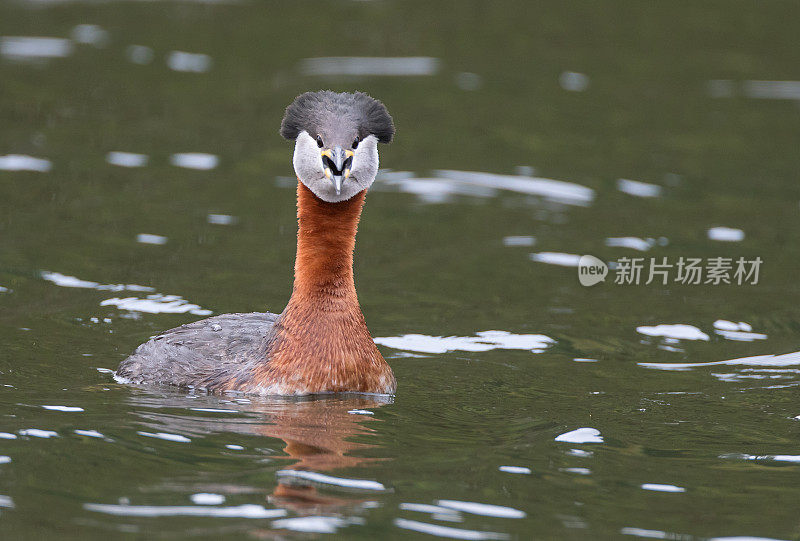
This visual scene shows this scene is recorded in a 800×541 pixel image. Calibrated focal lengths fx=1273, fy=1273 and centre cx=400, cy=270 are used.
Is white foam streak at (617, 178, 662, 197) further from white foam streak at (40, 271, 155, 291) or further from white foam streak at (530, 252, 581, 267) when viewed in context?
white foam streak at (40, 271, 155, 291)

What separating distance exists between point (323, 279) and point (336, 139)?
1.49 meters

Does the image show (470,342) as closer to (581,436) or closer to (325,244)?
(325,244)

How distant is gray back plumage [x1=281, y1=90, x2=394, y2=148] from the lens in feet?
38.0

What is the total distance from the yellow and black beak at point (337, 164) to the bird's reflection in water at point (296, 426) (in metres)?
2.05

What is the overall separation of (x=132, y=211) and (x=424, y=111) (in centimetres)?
754

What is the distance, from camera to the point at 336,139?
11.5m

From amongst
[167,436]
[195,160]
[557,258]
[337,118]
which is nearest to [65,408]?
[167,436]

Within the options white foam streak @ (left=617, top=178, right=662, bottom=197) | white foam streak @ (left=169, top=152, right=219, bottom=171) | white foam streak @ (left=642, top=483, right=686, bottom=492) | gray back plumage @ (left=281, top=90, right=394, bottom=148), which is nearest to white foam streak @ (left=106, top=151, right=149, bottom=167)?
white foam streak @ (left=169, top=152, right=219, bottom=171)

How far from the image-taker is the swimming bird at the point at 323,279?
11719 mm

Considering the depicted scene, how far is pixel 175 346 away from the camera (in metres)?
13.1

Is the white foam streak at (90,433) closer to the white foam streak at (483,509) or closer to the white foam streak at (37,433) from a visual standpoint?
the white foam streak at (37,433)

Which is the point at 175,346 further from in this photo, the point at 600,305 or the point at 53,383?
the point at 600,305

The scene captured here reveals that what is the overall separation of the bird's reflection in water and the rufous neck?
41.7 inches

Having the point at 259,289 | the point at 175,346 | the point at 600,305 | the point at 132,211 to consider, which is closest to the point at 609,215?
the point at 600,305
